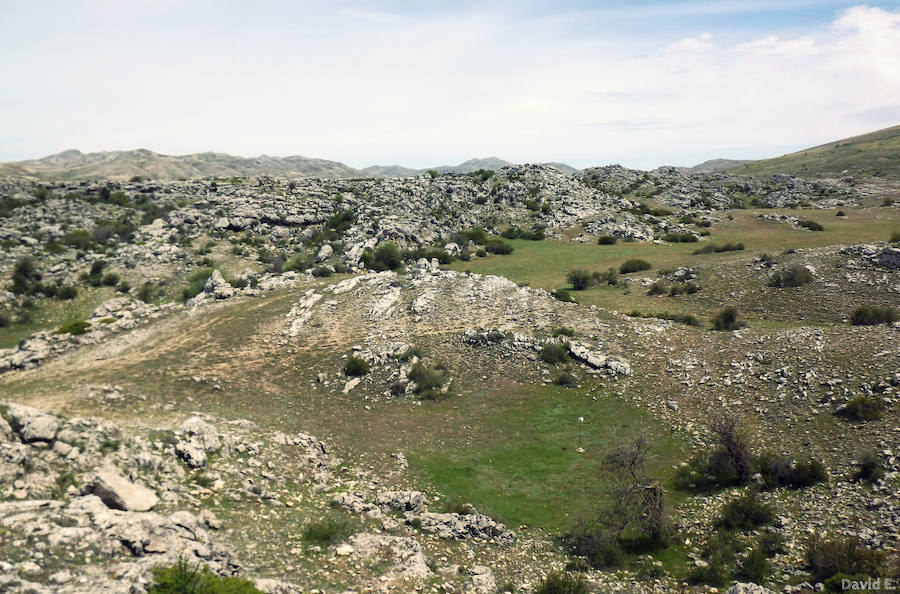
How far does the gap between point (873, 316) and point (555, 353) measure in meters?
20.7

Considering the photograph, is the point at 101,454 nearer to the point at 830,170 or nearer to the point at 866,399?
the point at 866,399

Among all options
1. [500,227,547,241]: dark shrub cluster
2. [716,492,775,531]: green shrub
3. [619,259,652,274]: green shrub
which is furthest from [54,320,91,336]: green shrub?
[500,227,547,241]: dark shrub cluster

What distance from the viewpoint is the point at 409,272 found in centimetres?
4647

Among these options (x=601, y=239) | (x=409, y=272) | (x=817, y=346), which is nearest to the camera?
(x=817, y=346)

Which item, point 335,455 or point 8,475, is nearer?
point 8,475

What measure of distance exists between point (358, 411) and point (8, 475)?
610 inches

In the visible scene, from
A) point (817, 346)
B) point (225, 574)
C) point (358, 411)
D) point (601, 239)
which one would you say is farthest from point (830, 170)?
point (225, 574)

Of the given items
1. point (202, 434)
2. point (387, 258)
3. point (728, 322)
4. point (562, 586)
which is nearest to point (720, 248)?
point (728, 322)

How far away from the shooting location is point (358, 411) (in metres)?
27.6

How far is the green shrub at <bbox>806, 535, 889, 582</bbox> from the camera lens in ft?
44.6

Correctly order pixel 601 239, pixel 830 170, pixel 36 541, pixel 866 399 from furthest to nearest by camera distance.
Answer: pixel 830 170 → pixel 601 239 → pixel 866 399 → pixel 36 541

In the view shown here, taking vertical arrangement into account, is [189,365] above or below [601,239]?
below

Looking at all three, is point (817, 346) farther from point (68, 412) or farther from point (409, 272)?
point (68, 412)

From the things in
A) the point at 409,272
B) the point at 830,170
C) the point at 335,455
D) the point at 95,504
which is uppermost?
the point at 830,170
